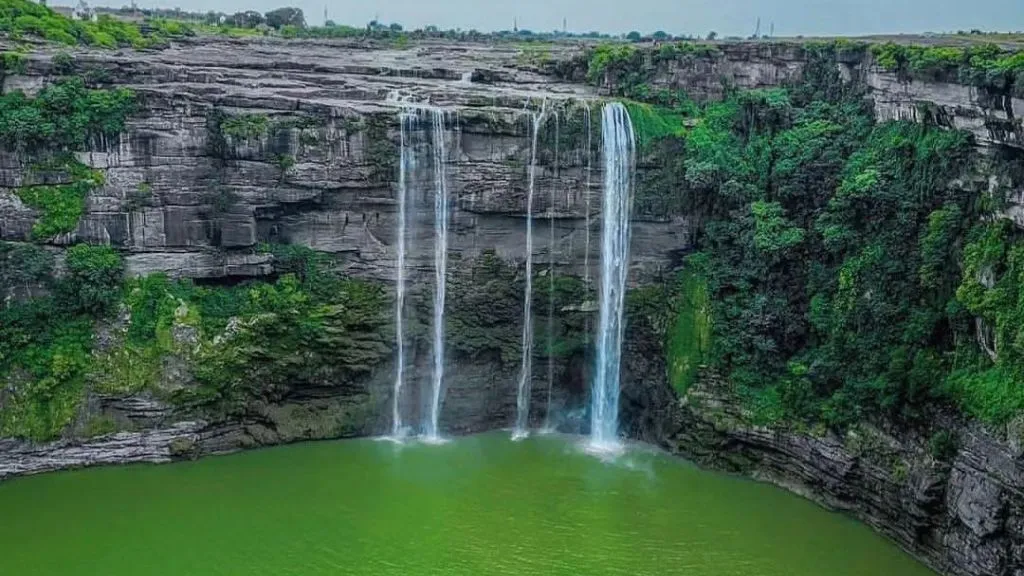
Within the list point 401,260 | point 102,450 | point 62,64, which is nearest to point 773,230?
point 401,260

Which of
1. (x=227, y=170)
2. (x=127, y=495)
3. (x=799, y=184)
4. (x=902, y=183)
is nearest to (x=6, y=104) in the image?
(x=227, y=170)

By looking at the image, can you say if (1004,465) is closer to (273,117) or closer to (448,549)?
(448,549)

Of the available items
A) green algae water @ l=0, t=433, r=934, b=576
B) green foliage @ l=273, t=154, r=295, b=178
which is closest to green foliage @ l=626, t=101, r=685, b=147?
green algae water @ l=0, t=433, r=934, b=576

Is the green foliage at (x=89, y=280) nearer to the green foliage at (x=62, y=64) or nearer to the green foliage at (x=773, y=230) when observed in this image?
the green foliage at (x=62, y=64)

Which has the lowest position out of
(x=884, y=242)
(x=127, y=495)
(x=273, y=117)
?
(x=127, y=495)

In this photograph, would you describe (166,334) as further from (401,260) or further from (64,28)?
(64,28)

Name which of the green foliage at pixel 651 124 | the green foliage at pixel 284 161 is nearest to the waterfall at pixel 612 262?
the green foliage at pixel 651 124
